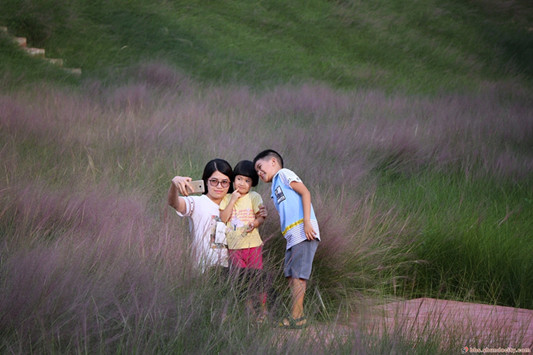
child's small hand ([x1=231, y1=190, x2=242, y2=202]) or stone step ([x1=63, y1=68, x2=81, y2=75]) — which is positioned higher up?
stone step ([x1=63, y1=68, x2=81, y2=75])

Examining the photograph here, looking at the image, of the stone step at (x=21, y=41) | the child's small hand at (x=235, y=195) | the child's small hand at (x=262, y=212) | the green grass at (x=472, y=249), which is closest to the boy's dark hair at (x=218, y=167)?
the child's small hand at (x=235, y=195)

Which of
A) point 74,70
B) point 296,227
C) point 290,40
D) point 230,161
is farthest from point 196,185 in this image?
point 290,40

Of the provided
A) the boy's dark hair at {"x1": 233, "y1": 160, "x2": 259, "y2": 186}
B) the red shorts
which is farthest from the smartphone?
the red shorts

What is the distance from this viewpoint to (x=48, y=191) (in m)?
3.64

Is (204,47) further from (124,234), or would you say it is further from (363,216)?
(124,234)

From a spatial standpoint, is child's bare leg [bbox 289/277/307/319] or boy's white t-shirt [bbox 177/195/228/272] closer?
child's bare leg [bbox 289/277/307/319]

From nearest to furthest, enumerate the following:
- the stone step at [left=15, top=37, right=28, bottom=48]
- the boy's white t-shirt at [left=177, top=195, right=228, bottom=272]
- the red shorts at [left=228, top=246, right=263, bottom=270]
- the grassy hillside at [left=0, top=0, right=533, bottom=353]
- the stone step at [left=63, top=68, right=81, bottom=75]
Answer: the grassy hillside at [left=0, top=0, right=533, bottom=353] < the boy's white t-shirt at [left=177, top=195, right=228, bottom=272] < the red shorts at [left=228, top=246, right=263, bottom=270] < the stone step at [left=63, top=68, right=81, bottom=75] < the stone step at [left=15, top=37, right=28, bottom=48]

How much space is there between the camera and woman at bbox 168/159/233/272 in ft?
10.6

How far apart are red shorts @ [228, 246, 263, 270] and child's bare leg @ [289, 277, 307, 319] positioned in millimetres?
212

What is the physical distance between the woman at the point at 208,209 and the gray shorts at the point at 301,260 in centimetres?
36

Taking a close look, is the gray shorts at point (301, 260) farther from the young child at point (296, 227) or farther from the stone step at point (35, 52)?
the stone step at point (35, 52)

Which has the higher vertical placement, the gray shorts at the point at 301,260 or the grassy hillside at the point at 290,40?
the grassy hillside at the point at 290,40

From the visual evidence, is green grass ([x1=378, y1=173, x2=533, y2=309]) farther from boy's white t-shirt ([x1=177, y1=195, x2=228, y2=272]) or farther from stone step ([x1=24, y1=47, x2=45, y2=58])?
stone step ([x1=24, y1=47, x2=45, y2=58])

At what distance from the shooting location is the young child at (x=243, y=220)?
336 cm
